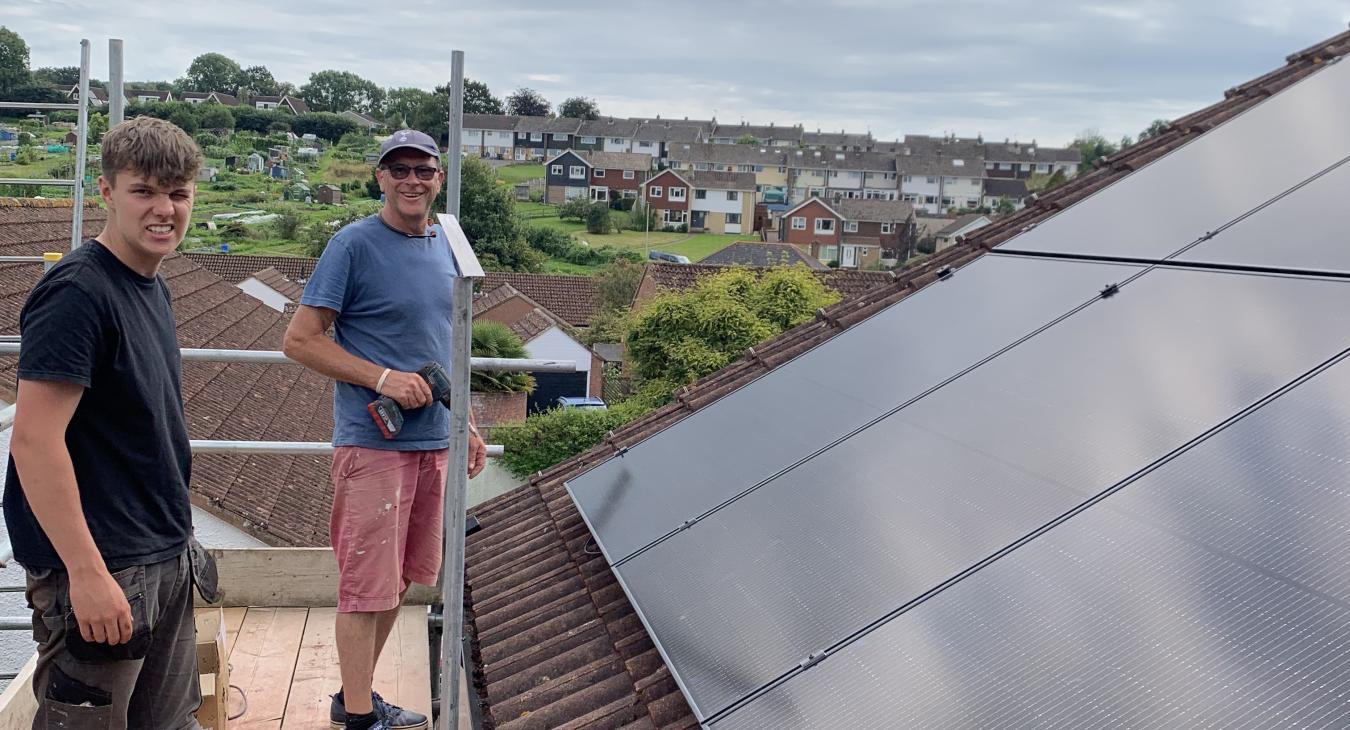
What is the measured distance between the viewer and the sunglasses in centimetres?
397

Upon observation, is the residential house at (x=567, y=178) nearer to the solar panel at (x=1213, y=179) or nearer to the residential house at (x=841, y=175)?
the residential house at (x=841, y=175)

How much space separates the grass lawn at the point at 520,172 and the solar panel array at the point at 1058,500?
293 ft

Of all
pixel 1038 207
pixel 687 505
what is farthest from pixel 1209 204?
pixel 687 505

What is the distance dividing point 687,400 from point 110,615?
12.4 ft

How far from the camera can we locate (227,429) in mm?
12672

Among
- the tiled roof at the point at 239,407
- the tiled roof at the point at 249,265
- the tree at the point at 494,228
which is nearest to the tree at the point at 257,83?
the tree at the point at 494,228

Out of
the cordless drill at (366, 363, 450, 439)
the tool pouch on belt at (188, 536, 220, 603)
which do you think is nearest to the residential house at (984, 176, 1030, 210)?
the cordless drill at (366, 363, 450, 439)

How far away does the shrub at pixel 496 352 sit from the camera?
2227cm

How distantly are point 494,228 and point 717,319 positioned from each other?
34.0 metres

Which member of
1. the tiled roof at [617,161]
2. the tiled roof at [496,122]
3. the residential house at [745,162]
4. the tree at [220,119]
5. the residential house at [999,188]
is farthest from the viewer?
the tiled roof at [496,122]

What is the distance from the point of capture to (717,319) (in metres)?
24.5

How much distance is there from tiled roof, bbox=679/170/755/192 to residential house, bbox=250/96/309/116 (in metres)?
29.0

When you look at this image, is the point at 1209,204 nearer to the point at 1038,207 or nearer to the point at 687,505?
the point at 1038,207

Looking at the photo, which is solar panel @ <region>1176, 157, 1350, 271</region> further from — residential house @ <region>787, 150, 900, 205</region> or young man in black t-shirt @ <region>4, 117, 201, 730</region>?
residential house @ <region>787, 150, 900, 205</region>
